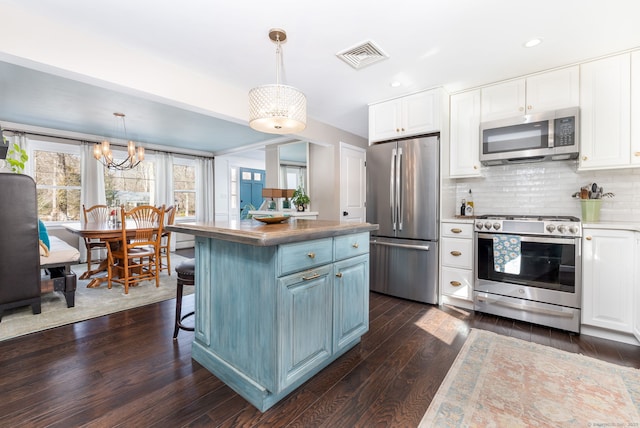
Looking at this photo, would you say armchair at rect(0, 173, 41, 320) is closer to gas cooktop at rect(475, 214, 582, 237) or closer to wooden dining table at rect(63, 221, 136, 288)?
wooden dining table at rect(63, 221, 136, 288)

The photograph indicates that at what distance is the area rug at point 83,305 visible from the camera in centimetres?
257

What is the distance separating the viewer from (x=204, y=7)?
192 centimetres

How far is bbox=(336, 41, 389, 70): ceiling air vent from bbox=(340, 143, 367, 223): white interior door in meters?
1.89

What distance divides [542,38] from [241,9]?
235 cm

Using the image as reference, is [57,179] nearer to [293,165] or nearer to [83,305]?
[83,305]

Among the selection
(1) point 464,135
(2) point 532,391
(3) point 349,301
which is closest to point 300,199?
(1) point 464,135

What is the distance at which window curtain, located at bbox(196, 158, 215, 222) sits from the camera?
712 centimetres

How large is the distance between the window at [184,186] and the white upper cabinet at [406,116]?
5.17 m

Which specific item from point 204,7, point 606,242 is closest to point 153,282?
point 204,7

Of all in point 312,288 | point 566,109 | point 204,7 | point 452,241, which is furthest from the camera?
point 452,241

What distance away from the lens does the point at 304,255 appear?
1664 mm

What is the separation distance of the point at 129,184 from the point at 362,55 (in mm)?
5823

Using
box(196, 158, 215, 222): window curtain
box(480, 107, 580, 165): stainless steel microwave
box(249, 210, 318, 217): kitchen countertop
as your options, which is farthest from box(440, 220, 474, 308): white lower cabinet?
box(196, 158, 215, 222): window curtain

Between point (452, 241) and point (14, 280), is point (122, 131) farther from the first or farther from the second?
point (452, 241)
